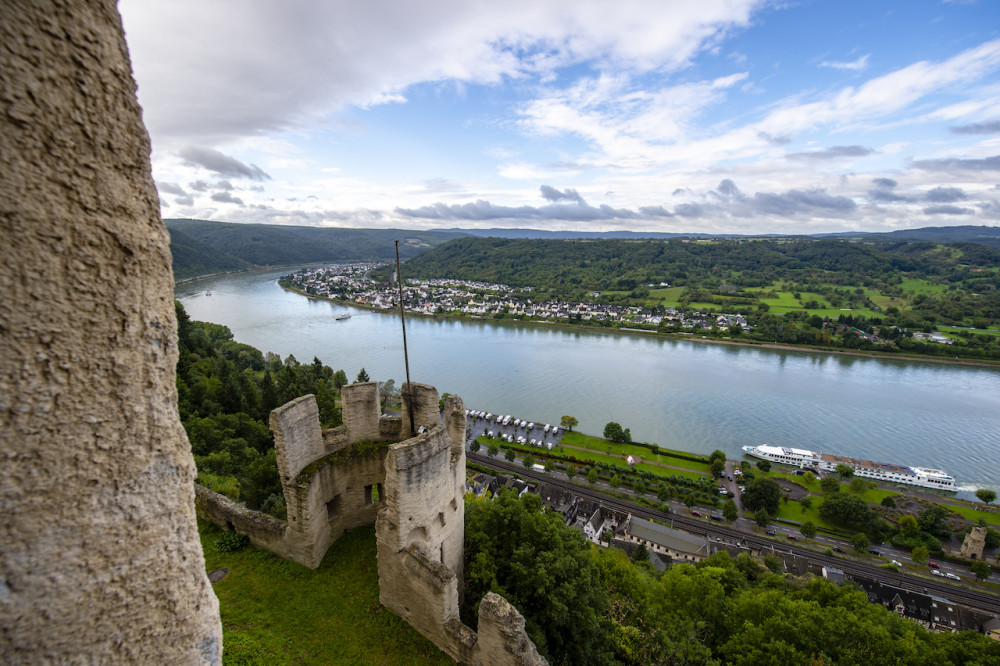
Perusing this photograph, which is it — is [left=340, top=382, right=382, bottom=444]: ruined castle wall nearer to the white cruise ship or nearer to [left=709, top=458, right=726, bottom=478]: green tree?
[left=709, top=458, right=726, bottom=478]: green tree

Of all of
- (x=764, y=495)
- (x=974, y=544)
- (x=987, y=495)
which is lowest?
(x=974, y=544)

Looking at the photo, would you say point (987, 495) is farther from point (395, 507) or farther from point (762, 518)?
point (395, 507)

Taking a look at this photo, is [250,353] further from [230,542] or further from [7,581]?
[7,581]

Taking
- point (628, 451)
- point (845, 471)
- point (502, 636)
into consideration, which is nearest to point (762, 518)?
point (628, 451)

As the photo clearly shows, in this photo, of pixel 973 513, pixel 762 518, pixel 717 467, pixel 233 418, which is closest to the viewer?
pixel 233 418

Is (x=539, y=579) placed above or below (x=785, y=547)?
above

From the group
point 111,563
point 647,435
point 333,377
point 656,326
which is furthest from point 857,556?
point 656,326
